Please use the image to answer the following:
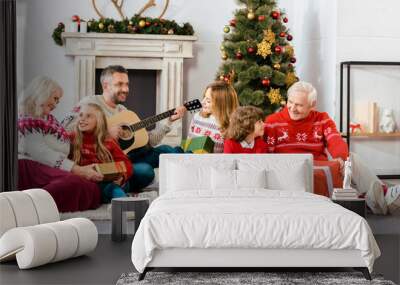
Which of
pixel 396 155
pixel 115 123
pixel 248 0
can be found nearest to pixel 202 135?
pixel 115 123

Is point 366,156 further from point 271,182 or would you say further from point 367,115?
point 271,182

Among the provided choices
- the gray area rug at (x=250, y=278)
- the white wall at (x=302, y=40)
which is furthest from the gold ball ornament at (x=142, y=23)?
the gray area rug at (x=250, y=278)

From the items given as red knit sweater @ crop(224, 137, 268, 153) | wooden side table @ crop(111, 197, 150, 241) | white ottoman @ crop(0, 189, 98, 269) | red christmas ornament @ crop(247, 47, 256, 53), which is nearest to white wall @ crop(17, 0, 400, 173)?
red christmas ornament @ crop(247, 47, 256, 53)

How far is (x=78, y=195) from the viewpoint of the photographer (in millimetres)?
9156

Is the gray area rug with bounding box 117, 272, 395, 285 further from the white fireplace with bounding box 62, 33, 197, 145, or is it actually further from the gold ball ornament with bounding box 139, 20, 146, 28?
the gold ball ornament with bounding box 139, 20, 146, 28

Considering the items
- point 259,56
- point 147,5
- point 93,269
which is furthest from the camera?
point 147,5

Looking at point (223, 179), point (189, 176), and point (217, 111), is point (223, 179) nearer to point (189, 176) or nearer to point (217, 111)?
point (189, 176)

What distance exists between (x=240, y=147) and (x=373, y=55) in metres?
2.31

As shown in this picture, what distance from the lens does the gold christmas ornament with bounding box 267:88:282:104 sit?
904cm

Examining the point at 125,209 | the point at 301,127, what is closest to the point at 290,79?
the point at 301,127

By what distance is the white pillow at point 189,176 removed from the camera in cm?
736

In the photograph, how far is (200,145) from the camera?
360 inches

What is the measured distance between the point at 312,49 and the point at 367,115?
3.71 ft

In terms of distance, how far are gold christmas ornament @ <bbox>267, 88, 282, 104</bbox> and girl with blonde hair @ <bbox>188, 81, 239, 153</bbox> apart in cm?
40
